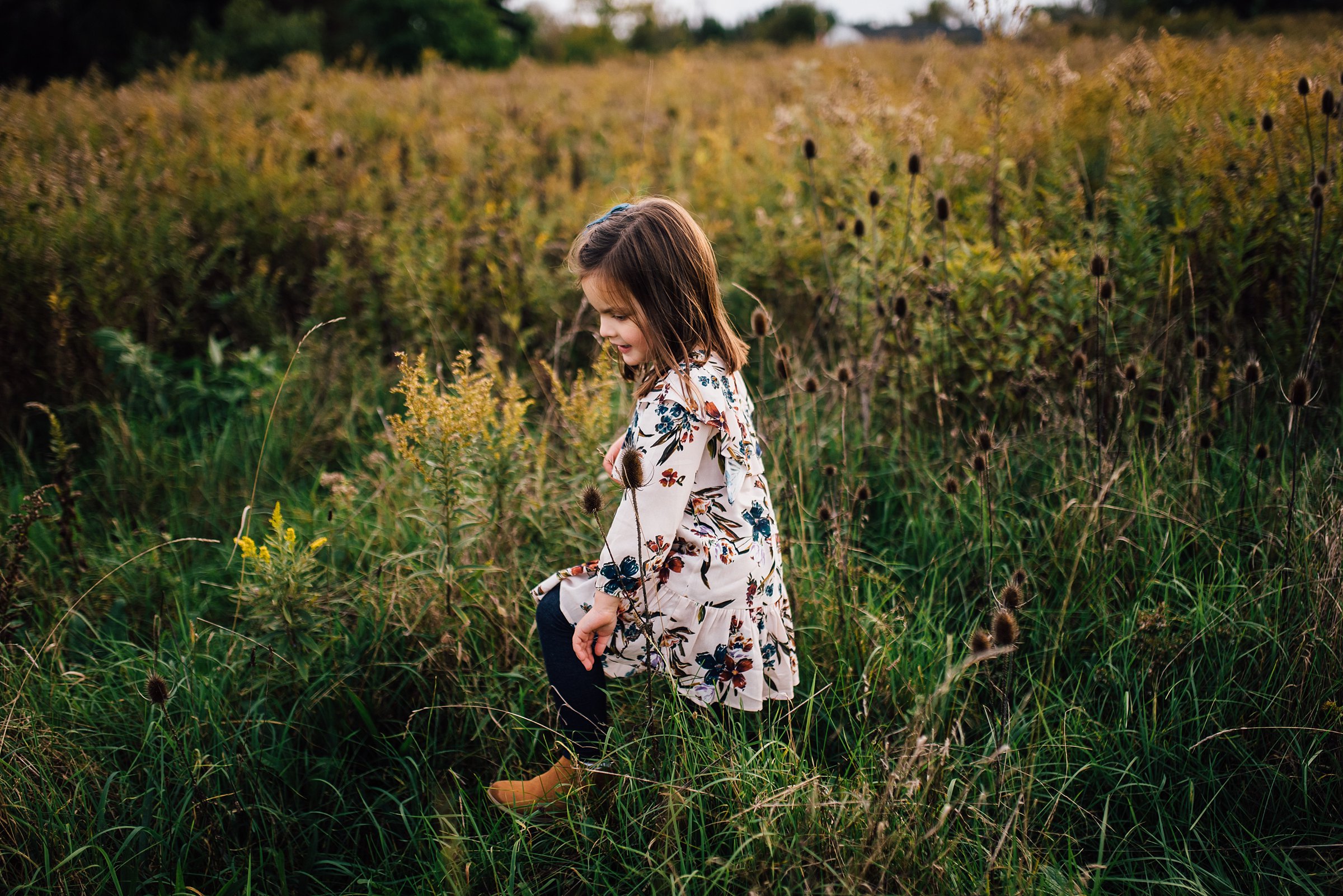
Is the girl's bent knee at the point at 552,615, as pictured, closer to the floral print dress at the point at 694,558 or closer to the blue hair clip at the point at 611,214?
the floral print dress at the point at 694,558

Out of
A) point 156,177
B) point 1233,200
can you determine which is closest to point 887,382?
point 1233,200

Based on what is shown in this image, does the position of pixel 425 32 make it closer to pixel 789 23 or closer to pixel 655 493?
pixel 789 23

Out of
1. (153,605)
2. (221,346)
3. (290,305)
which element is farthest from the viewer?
(290,305)

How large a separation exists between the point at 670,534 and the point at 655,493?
3.8 inches

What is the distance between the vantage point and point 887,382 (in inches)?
143

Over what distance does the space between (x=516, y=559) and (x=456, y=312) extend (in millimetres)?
2104

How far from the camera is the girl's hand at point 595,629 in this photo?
1762 mm

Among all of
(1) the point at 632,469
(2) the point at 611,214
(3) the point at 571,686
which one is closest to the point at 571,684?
(3) the point at 571,686

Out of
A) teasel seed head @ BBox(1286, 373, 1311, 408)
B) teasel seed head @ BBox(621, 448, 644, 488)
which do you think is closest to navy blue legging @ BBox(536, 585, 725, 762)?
teasel seed head @ BBox(621, 448, 644, 488)

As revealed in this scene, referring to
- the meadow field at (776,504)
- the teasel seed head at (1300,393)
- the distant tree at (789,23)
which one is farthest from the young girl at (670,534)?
the distant tree at (789,23)

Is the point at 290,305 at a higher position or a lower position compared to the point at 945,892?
higher

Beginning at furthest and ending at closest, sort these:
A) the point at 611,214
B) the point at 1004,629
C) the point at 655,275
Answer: the point at 611,214 < the point at 655,275 < the point at 1004,629

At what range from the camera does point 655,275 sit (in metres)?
1.87

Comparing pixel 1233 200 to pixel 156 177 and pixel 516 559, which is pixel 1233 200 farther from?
pixel 156 177
